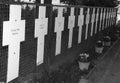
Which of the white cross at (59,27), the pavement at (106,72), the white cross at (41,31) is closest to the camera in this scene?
the white cross at (41,31)

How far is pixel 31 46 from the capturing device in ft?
12.7

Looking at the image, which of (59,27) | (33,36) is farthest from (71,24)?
(33,36)

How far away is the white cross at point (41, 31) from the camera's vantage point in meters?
3.89

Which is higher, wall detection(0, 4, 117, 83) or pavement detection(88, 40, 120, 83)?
wall detection(0, 4, 117, 83)


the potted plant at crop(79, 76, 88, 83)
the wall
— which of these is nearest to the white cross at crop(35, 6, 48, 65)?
the wall

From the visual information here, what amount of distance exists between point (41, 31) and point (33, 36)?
26 centimetres

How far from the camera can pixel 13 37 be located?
3.10m

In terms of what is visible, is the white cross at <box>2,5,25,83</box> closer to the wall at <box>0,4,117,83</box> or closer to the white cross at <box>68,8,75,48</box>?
the wall at <box>0,4,117,83</box>

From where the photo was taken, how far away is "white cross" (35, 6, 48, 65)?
389 centimetres

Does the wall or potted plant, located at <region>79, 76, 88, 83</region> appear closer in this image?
the wall

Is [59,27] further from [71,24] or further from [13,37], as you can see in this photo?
[13,37]

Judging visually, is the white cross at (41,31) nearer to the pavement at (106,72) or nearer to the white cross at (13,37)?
the white cross at (13,37)

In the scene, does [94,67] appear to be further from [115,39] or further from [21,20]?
[115,39]

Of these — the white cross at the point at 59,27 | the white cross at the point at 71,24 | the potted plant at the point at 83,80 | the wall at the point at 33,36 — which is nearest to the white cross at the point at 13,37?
the wall at the point at 33,36
